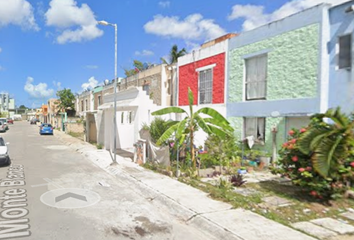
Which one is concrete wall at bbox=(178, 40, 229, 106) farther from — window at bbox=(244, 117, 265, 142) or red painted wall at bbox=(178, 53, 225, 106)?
window at bbox=(244, 117, 265, 142)

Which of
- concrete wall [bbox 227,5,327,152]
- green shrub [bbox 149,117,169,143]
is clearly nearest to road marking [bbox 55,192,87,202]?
green shrub [bbox 149,117,169,143]

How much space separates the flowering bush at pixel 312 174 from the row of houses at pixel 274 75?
10.7 ft

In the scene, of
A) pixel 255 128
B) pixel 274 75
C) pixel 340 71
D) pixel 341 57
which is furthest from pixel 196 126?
pixel 341 57

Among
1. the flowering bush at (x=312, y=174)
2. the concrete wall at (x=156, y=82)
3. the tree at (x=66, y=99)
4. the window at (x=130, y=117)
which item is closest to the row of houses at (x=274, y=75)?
the concrete wall at (x=156, y=82)

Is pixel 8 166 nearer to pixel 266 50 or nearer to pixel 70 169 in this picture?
pixel 70 169

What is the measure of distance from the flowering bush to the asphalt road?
3.22 metres

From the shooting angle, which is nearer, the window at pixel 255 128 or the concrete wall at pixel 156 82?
the window at pixel 255 128

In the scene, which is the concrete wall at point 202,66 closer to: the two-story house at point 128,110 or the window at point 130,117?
the two-story house at point 128,110

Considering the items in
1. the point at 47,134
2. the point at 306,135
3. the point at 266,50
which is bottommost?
the point at 47,134

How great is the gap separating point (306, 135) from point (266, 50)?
19.5 feet

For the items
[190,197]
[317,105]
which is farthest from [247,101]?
Result: [190,197]

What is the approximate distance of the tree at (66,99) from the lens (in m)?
49.5

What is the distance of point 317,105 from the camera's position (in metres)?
9.82

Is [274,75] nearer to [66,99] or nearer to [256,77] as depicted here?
[256,77]
